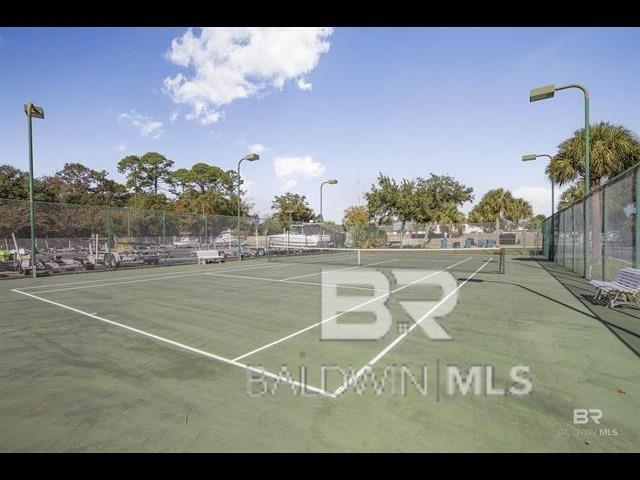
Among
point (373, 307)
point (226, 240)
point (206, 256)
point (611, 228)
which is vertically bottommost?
point (373, 307)

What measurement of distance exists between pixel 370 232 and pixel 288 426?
42.9 meters

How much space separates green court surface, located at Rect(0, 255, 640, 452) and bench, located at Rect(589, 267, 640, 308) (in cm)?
87

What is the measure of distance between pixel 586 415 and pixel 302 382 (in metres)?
3.09

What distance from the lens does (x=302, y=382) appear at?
4.39m

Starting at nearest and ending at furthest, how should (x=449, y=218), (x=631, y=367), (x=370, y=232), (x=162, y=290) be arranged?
(x=631, y=367) → (x=162, y=290) → (x=370, y=232) → (x=449, y=218)

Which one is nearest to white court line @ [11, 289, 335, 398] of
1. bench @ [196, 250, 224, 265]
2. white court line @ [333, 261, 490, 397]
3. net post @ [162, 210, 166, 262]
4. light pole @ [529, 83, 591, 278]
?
white court line @ [333, 261, 490, 397]

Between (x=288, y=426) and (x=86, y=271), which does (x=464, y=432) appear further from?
(x=86, y=271)

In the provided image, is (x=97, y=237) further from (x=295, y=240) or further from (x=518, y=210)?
(x=518, y=210)

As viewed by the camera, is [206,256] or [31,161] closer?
[31,161]

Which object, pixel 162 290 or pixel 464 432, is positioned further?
pixel 162 290

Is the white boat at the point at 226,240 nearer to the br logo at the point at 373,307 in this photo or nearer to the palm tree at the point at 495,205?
the br logo at the point at 373,307

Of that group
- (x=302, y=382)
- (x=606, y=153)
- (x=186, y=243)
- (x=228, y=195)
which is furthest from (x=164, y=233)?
(x=228, y=195)
